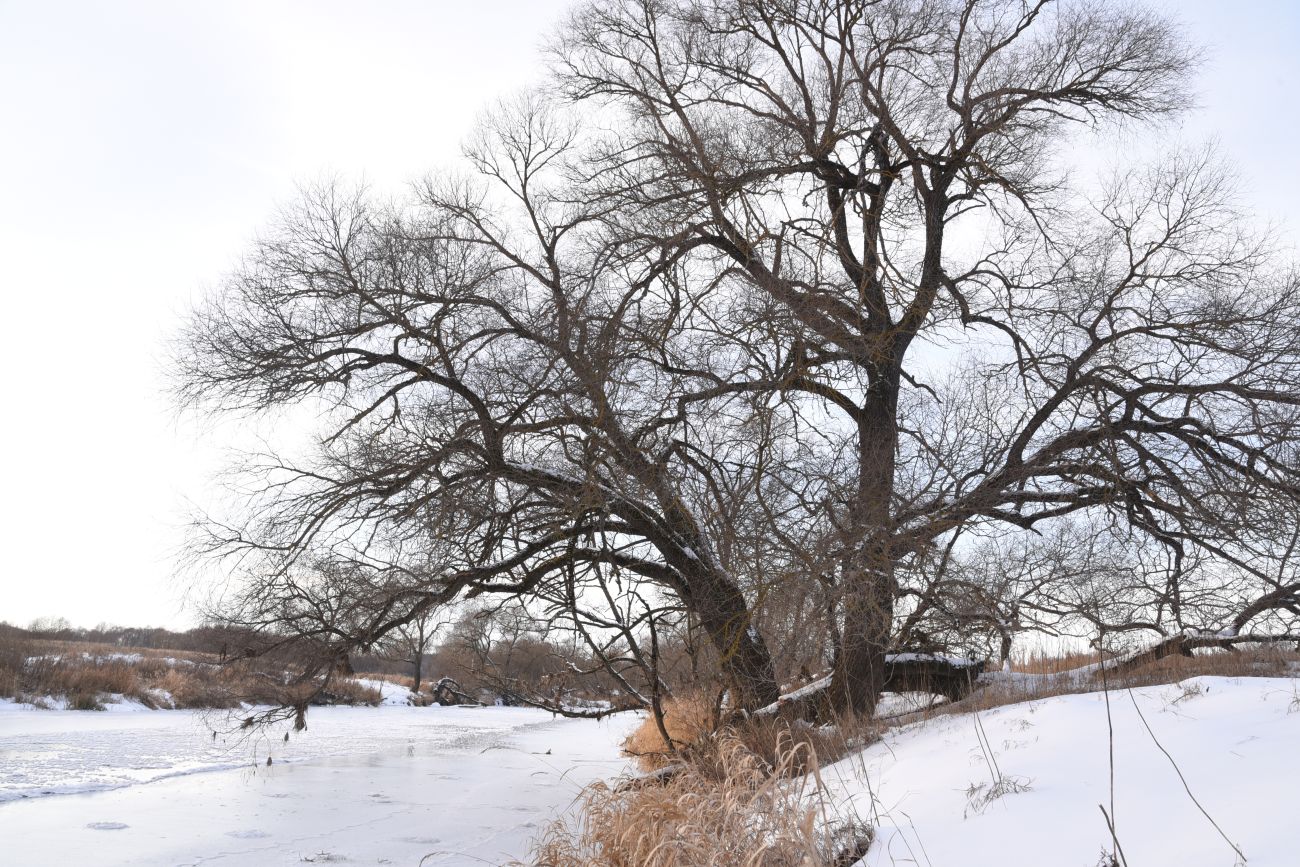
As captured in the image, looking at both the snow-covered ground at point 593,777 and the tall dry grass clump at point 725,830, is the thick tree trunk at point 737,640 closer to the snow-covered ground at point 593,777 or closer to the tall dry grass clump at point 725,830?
the snow-covered ground at point 593,777

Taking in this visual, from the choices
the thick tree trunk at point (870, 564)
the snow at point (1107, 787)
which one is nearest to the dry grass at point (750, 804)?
the snow at point (1107, 787)

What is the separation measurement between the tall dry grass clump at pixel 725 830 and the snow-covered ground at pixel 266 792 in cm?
114

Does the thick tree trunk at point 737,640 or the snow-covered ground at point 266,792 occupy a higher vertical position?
the thick tree trunk at point 737,640

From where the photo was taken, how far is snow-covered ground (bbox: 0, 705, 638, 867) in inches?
316

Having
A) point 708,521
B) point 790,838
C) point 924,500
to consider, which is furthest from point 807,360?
point 790,838

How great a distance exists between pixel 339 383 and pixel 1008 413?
8.09 meters

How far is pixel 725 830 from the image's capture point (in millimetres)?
4496

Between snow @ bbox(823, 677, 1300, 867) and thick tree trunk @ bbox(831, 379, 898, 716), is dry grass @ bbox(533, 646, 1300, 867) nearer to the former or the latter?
snow @ bbox(823, 677, 1300, 867)

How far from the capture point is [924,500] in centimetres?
994

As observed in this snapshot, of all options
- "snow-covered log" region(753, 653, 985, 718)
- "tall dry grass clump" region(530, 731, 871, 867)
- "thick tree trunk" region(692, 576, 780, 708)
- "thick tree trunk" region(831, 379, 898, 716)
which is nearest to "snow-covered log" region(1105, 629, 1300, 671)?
"snow-covered log" region(753, 653, 985, 718)

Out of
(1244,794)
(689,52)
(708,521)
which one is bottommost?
(1244,794)

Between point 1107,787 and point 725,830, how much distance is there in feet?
5.83

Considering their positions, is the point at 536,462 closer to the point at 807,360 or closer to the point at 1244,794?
the point at 807,360

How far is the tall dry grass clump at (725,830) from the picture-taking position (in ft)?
13.4
